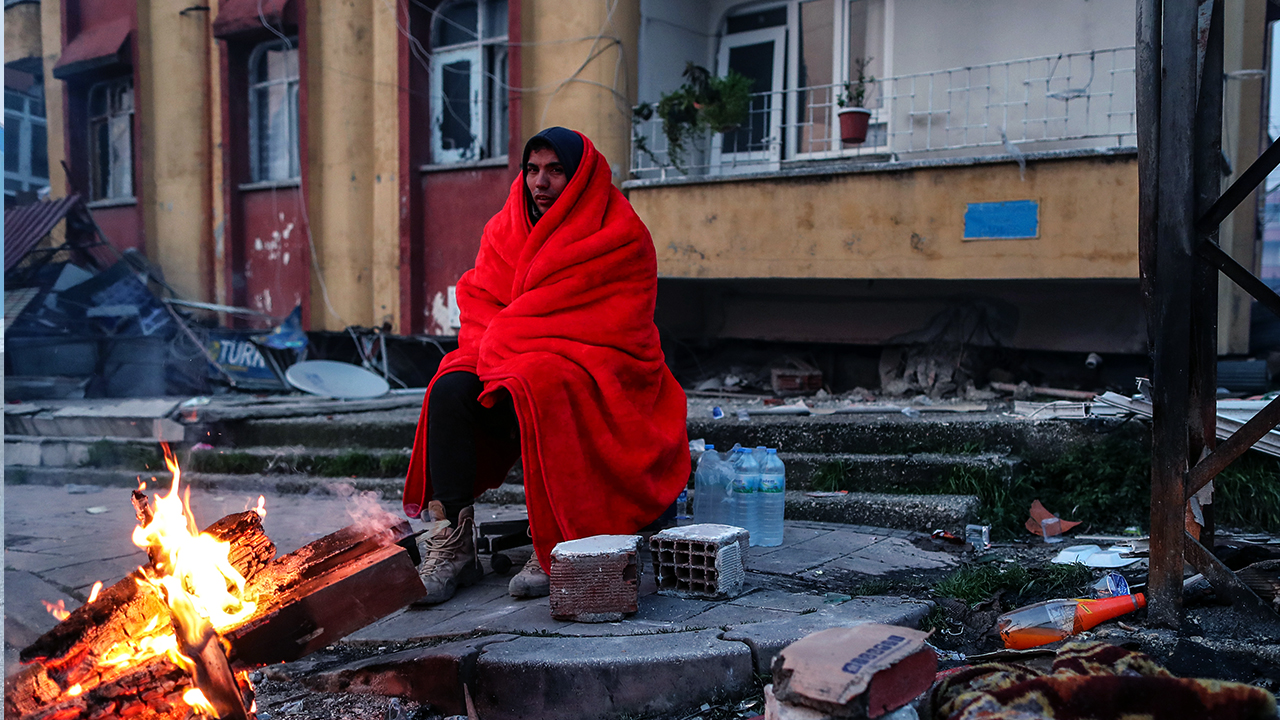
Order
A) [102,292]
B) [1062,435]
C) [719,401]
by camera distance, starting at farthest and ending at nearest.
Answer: [102,292]
[719,401]
[1062,435]

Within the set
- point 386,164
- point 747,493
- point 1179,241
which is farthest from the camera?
point 386,164

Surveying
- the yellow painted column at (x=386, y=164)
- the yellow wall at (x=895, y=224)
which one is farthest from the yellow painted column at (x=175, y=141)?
the yellow wall at (x=895, y=224)

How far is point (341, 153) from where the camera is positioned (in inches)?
411

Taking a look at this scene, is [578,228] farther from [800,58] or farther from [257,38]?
[257,38]

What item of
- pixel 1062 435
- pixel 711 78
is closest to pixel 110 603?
pixel 1062 435

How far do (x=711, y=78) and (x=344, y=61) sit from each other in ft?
15.7

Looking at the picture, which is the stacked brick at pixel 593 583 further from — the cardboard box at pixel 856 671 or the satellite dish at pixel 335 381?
the satellite dish at pixel 335 381

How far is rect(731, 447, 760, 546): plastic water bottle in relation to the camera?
414 cm

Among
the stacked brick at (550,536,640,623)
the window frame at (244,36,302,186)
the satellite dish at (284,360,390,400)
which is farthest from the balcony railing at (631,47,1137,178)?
the window frame at (244,36,302,186)

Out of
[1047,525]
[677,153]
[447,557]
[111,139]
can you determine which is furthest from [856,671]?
[111,139]

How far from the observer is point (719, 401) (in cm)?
732

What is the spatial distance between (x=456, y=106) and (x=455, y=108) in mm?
25

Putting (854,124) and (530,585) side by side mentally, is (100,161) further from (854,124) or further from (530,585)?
(530,585)

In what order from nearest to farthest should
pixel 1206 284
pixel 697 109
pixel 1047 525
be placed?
pixel 1206 284 → pixel 1047 525 → pixel 697 109
